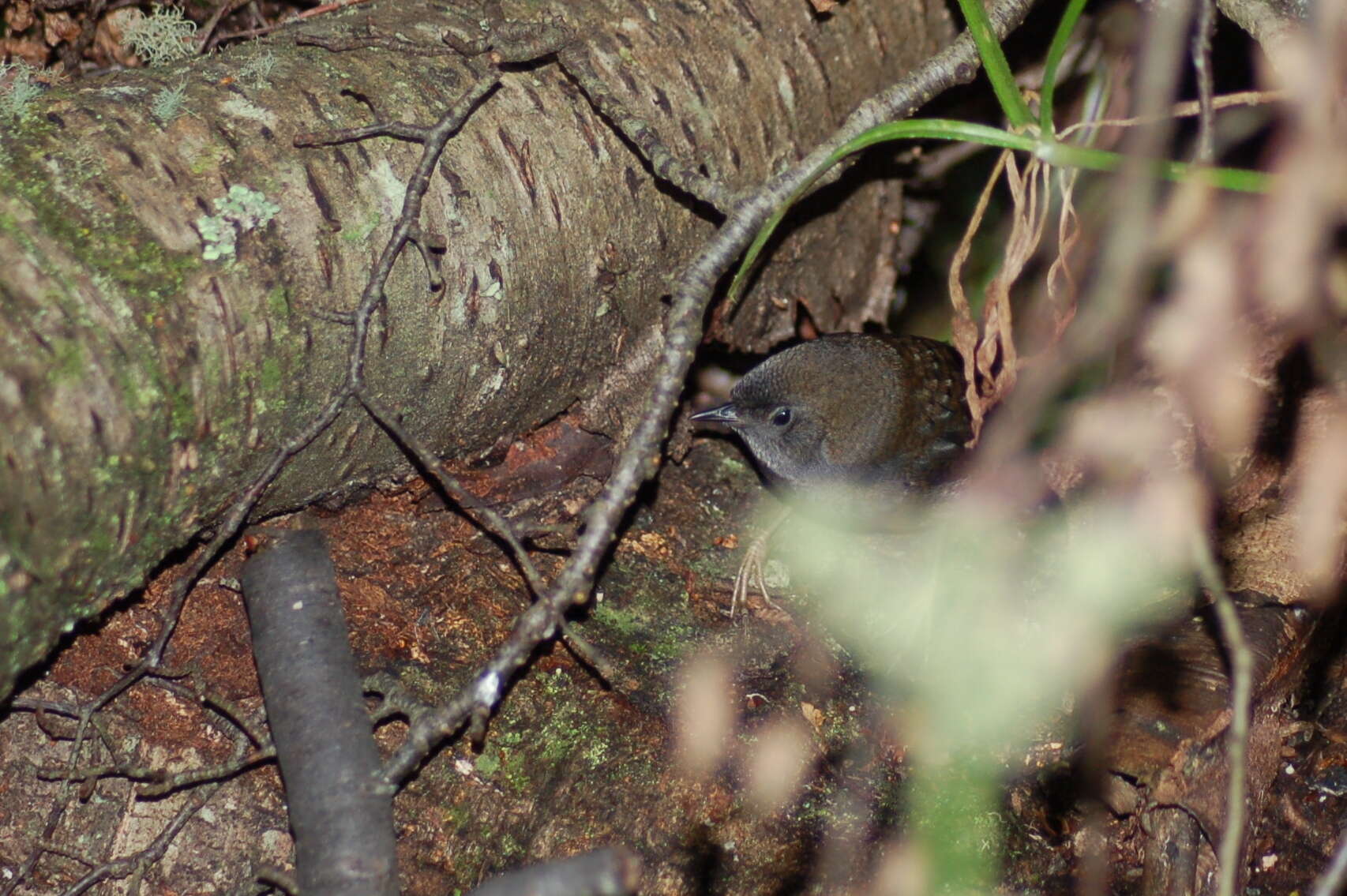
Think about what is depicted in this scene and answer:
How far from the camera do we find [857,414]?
14.2 feet

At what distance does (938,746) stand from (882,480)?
1.56m

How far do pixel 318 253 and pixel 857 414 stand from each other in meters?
2.50

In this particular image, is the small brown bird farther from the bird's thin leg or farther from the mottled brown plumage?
the bird's thin leg

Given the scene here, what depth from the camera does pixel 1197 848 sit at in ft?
8.90

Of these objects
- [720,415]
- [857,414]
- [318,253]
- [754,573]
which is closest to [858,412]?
[857,414]

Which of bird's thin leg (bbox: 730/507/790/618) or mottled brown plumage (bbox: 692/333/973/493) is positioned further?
mottled brown plumage (bbox: 692/333/973/493)

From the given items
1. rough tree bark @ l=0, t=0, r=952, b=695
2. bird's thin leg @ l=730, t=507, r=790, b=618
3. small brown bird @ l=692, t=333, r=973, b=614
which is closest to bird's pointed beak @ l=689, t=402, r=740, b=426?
small brown bird @ l=692, t=333, r=973, b=614

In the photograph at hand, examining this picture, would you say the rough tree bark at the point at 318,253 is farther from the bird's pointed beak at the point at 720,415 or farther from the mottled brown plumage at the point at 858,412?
the mottled brown plumage at the point at 858,412

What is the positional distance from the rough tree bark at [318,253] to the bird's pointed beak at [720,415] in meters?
0.35

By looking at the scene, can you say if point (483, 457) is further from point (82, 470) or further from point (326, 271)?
point (82, 470)

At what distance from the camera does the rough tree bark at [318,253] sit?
206 cm

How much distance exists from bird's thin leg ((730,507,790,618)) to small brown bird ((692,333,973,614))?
52 cm

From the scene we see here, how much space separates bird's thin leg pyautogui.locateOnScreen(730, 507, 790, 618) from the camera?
3.29m

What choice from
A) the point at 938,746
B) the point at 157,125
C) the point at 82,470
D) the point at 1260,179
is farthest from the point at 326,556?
the point at 1260,179
